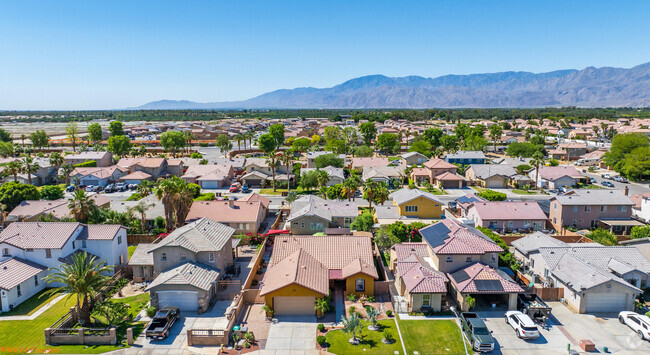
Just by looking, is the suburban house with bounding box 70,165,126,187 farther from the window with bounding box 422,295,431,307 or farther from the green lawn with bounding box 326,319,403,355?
the window with bounding box 422,295,431,307

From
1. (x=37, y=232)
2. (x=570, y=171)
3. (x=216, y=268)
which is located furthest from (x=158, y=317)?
(x=570, y=171)

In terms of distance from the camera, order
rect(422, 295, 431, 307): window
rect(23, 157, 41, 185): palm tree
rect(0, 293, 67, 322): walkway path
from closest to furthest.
→ rect(0, 293, 67, 322): walkway path
rect(422, 295, 431, 307): window
rect(23, 157, 41, 185): palm tree

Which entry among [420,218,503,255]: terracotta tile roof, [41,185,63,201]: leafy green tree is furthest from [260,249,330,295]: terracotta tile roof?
[41,185,63,201]: leafy green tree

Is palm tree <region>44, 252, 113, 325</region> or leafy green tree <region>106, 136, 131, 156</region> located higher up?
leafy green tree <region>106, 136, 131, 156</region>

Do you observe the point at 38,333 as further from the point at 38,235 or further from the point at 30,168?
the point at 30,168

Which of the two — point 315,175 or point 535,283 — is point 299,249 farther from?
point 315,175

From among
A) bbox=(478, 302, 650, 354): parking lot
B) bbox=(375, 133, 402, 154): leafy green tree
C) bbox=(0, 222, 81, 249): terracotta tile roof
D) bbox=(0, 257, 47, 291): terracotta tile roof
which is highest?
bbox=(375, 133, 402, 154): leafy green tree

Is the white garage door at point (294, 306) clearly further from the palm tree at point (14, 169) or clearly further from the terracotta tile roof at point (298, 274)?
the palm tree at point (14, 169)
